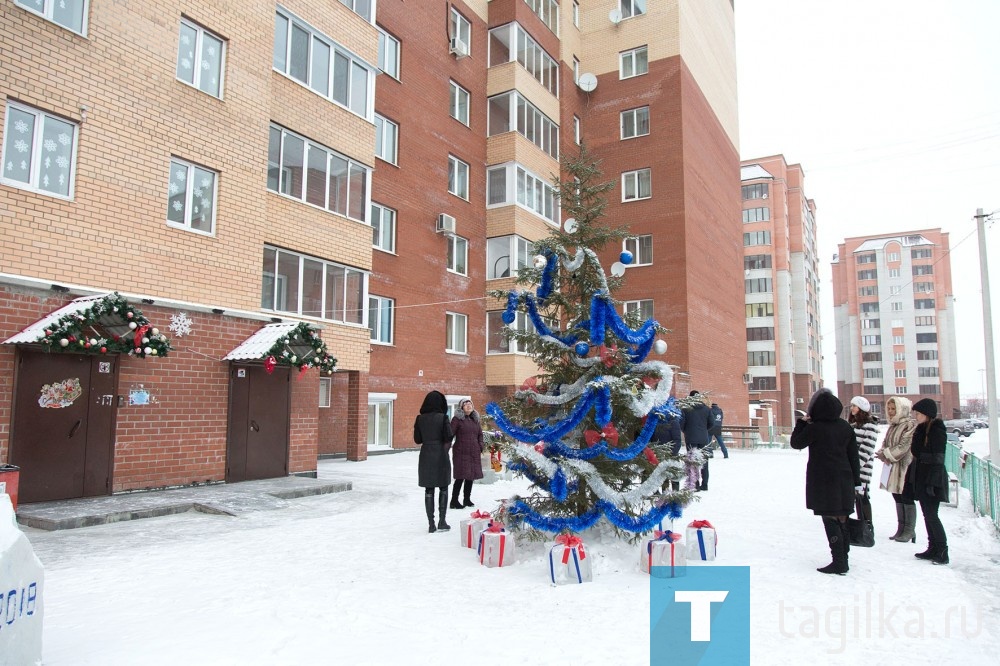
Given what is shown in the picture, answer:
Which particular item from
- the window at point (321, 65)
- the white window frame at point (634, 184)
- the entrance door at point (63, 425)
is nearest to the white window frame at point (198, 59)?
the window at point (321, 65)

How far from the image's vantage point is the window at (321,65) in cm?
1522

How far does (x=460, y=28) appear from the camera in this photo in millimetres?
25203

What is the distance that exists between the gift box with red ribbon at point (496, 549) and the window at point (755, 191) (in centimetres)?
6503

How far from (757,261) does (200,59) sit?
6108cm

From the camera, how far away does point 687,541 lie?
7.16 m

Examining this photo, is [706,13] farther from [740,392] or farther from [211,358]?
[211,358]

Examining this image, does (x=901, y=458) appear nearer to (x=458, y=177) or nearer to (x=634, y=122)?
(x=458, y=177)

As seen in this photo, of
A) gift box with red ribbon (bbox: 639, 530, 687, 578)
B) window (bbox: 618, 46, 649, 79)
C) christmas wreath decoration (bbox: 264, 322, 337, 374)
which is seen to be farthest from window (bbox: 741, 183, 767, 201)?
gift box with red ribbon (bbox: 639, 530, 687, 578)

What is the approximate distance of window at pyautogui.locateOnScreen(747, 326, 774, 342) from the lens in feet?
205

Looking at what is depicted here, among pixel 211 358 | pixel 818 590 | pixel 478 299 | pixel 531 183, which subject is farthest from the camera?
pixel 531 183

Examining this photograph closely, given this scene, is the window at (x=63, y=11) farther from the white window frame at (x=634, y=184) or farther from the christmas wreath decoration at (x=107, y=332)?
the white window frame at (x=634, y=184)

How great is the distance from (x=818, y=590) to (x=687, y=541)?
1.49 metres

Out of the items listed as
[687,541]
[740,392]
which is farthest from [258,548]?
[740,392]

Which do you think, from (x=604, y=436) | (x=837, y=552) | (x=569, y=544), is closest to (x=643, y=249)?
(x=604, y=436)
